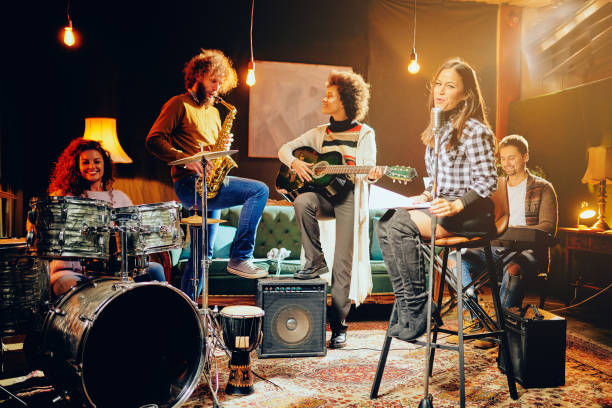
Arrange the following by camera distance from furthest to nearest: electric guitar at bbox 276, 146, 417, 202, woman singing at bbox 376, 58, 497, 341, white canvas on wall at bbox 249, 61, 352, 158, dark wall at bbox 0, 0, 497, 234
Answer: white canvas on wall at bbox 249, 61, 352, 158, dark wall at bbox 0, 0, 497, 234, electric guitar at bbox 276, 146, 417, 202, woman singing at bbox 376, 58, 497, 341

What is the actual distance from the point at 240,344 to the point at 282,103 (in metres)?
3.77

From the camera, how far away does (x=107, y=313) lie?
7.93 feet

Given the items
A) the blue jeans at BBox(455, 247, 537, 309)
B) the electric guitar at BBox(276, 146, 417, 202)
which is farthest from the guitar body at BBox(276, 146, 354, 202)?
the blue jeans at BBox(455, 247, 537, 309)

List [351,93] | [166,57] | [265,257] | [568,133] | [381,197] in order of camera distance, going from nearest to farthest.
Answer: [351,93]
[265,257]
[166,57]
[568,133]
[381,197]

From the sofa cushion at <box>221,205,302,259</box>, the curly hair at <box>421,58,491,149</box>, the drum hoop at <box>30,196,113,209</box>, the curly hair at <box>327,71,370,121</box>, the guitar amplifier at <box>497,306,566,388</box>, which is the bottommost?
the guitar amplifier at <box>497,306,566,388</box>

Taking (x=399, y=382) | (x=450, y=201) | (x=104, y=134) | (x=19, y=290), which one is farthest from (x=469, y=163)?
(x=104, y=134)

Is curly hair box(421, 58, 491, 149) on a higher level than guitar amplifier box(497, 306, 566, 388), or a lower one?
higher

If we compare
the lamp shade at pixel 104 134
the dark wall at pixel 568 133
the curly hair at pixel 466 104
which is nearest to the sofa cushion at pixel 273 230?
the lamp shade at pixel 104 134

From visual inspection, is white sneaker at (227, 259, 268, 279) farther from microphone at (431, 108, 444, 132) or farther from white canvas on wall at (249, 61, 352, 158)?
white canvas on wall at (249, 61, 352, 158)

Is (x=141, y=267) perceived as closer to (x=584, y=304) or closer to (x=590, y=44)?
(x=584, y=304)

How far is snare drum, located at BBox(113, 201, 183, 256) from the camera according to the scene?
2543 mm

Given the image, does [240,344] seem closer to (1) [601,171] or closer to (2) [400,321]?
(2) [400,321]

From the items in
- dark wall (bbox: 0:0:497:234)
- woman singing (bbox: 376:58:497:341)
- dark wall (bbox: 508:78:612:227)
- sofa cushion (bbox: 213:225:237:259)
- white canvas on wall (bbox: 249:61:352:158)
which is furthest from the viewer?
white canvas on wall (bbox: 249:61:352:158)

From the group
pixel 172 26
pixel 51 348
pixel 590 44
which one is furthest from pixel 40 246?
pixel 590 44
